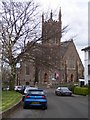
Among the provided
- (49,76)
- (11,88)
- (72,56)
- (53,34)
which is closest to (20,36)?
(53,34)

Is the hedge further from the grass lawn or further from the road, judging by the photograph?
the road

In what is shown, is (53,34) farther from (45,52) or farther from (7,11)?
(7,11)

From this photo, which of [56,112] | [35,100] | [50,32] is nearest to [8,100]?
[35,100]

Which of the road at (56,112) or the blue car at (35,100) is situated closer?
the road at (56,112)

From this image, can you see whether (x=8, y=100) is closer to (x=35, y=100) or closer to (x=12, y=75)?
(x=35, y=100)

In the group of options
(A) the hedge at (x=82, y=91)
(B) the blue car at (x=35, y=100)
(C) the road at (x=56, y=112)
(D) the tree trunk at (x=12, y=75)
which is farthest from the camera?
(A) the hedge at (x=82, y=91)

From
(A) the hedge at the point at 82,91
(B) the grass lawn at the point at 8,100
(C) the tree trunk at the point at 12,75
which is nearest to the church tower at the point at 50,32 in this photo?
(C) the tree trunk at the point at 12,75

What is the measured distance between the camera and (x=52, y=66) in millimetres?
46500

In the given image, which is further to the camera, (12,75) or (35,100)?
(12,75)

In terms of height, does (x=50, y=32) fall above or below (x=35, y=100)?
above

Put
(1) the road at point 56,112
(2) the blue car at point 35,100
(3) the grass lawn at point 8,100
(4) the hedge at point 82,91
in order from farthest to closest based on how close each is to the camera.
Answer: (4) the hedge at point 82,91 → (2) the blue car at point 35,100 → (3) the grass lawn at point 8,100 → (1) the road at point 56,112

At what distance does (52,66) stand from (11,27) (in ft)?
26.2

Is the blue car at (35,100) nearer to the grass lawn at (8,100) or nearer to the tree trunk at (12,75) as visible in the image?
the grass lawn at (8,100)

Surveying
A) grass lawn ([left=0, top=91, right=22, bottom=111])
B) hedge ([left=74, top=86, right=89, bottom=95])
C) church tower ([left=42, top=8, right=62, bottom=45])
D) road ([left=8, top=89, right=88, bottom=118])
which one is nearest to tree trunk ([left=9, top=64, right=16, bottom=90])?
church tower ([left=42, top=8, right=62, bottom=45])
